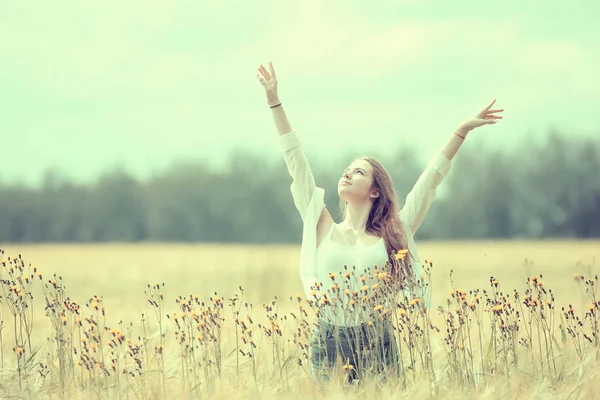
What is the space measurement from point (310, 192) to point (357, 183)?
0.34m

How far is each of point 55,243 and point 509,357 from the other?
42.9 meters

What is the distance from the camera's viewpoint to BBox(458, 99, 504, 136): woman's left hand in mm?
5332

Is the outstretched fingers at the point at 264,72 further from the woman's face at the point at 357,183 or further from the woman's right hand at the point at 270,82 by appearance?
the woman's face at the point at 357,183

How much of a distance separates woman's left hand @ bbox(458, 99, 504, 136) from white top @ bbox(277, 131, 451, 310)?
248 millimetres

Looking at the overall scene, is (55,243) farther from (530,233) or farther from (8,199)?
(530,233)

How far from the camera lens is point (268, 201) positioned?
47344 mm

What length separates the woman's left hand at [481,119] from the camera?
5332 mm

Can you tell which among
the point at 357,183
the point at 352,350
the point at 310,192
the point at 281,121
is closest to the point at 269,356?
the point at 352,350

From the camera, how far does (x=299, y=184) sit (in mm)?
5363

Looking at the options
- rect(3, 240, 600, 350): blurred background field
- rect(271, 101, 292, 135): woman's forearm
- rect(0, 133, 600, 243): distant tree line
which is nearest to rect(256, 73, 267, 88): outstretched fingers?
rect(271, 101, 292, 135): woman's forearm

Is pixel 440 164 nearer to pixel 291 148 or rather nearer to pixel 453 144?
pixel 453 144

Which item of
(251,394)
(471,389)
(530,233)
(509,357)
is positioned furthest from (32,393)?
(530,233)

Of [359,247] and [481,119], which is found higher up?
[481,119]

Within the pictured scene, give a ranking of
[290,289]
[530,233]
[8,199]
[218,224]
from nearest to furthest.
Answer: [290,289], [8,199], [530,233], [218,224]
